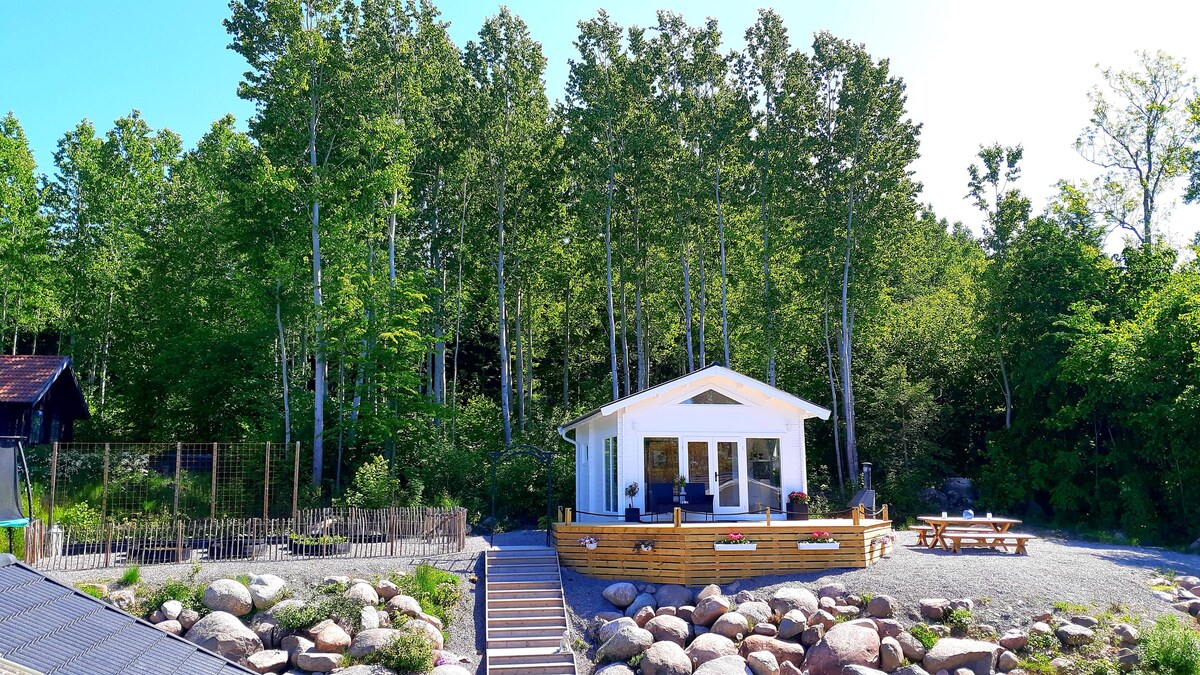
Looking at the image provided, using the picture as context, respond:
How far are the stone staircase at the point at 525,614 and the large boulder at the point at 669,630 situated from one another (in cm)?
137

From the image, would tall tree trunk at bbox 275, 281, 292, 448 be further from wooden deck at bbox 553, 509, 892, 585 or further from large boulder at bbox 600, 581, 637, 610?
large boulder at bbox 600, 581, 637, 610

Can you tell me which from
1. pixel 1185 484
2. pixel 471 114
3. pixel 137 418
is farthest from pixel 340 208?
pixel 1185 484

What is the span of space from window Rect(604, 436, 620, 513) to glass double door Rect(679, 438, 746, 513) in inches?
58.0

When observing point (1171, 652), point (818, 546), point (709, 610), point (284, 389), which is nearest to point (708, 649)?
point (709, 610)

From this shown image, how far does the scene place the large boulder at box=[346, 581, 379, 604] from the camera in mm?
13359

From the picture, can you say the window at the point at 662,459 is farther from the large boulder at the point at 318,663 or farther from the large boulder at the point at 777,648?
→ the large boulder at the point at 318,663

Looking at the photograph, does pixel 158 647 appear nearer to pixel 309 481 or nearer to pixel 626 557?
pixel 626 557

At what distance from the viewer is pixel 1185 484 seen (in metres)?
21.6

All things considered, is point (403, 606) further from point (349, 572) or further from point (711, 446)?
point (711, 446)

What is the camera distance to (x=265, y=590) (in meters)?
13.3

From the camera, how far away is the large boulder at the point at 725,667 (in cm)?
1163

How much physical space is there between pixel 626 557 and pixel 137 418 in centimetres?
2288

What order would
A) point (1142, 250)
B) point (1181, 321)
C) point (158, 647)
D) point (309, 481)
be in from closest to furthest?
point (158, 647)
point (1181, 321)
point (309, 481)
point (1142, 250)

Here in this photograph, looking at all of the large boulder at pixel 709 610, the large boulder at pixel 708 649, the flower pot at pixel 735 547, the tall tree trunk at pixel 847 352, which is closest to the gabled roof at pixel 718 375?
the flower pot at pixel 735 547
